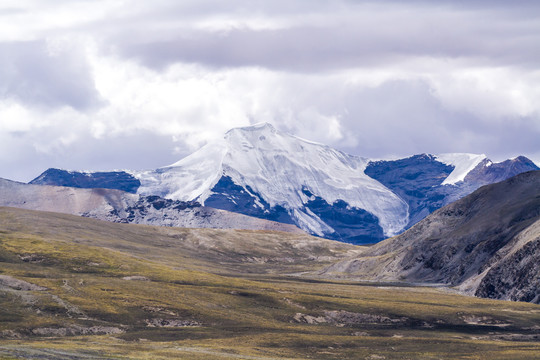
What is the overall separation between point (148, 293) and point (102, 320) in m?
28.2

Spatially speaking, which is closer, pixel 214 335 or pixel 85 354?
pixel 85 354

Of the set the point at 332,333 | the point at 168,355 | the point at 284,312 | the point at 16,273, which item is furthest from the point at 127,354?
the point at 16,273

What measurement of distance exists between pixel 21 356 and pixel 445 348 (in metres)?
75.6

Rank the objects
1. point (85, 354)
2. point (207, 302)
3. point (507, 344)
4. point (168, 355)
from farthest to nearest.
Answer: point (207, 302) → point (507, 344) → point (168, 355) → point (85, 354)

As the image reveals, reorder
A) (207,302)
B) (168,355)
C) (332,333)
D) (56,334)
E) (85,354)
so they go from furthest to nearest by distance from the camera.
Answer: (207,302) → (332,333) → (56,334) → (168,355) → (85,354)

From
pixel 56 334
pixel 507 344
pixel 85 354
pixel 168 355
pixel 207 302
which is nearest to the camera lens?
pixel 85 354

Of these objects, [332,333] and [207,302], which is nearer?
[332,333]

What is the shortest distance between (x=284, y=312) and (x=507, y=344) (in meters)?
51.4

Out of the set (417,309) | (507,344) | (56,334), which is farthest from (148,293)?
(507,344)

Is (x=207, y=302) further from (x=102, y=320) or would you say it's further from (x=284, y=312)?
(x=102, y=320)

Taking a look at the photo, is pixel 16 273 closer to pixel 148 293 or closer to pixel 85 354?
pixel 148 293

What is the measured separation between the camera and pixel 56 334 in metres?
140

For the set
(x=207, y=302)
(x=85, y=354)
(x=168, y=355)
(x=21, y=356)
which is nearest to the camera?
(x=21, y=356)

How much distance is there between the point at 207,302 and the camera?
181500mm
